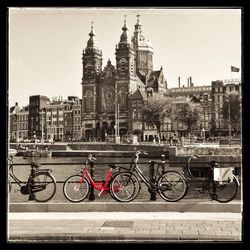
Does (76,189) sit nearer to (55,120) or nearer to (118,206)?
(118,206)

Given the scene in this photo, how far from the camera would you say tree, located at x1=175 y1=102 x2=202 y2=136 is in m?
8.01

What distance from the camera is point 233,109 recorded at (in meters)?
7.61

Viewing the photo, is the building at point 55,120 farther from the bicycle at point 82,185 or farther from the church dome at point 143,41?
the church dome at point 143,41

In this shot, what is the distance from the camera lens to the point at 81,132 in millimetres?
8461

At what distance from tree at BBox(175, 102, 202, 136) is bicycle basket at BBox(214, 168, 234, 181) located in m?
1.01

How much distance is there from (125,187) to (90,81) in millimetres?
2258

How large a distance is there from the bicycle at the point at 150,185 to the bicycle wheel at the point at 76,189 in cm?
44

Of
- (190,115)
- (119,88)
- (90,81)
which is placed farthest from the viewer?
(119,88)

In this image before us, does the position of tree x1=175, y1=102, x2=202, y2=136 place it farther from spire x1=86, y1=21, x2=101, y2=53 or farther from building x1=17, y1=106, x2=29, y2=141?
building x1=17, y1=106, x2=29, y2=141

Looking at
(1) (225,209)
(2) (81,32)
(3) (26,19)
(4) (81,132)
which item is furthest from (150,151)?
(3) (26,19)

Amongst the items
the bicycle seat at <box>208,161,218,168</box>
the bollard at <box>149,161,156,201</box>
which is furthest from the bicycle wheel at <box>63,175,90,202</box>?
the bicycle seat at <box>208,161,218,168</box>

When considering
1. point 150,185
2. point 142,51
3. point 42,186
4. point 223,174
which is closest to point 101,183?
point 150,185
